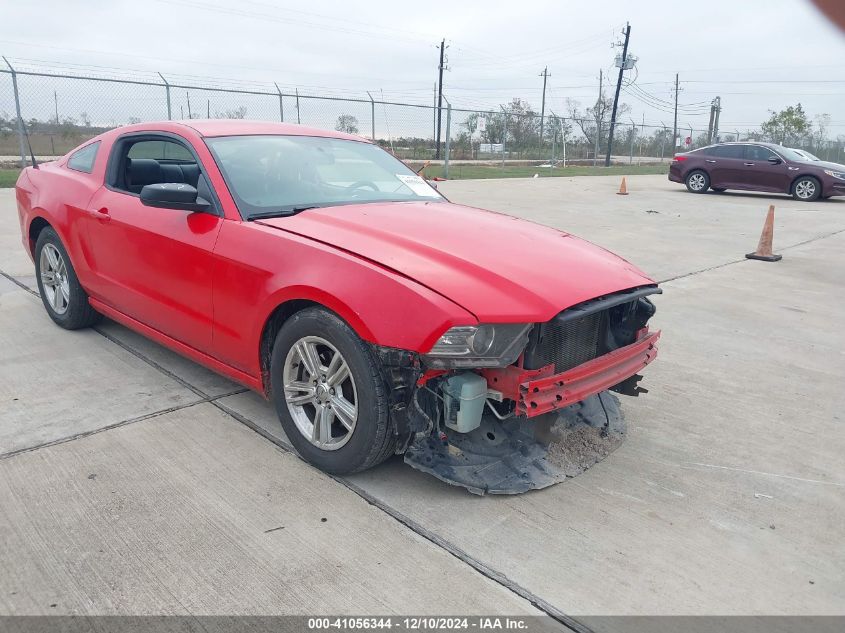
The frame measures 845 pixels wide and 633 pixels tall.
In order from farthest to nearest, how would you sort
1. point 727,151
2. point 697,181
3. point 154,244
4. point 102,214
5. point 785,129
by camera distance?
point 785,129 → point 697,181 → point 727,151 → point 102,214 → point 154,244

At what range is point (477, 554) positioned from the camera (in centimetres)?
248

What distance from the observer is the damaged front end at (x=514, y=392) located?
8.71ft

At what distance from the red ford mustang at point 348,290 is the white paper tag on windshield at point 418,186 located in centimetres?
2

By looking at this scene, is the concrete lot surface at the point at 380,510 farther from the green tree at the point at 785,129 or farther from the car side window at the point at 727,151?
the green tree at the point at 785,129

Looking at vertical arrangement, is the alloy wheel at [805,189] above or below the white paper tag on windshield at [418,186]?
below

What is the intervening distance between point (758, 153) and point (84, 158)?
16627mm

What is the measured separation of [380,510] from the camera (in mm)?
Result: 2734

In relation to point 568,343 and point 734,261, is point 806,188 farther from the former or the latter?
point 568,343

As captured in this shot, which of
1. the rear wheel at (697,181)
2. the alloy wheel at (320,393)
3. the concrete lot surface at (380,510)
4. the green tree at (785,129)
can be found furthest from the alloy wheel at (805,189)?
the green tree at (785,129)

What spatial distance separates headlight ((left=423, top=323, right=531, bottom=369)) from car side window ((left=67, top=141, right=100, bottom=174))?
3169mm

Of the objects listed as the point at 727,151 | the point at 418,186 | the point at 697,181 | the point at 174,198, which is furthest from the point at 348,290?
the point at 697,181

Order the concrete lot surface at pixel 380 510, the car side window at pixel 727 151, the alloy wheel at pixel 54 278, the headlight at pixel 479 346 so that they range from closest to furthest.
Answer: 1. the concrete lot surface at pixel 380 510
2. the headlight at pixel 479 346
3. the alloy wheel at pixel 54 278
4. the car side window at pixel 727 151

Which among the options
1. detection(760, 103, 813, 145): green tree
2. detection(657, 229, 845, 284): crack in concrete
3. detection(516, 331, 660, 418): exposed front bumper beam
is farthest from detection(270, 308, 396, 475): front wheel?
detection(760, 103, 813, 145): green tree

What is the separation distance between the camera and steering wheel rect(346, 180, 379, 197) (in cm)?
391
